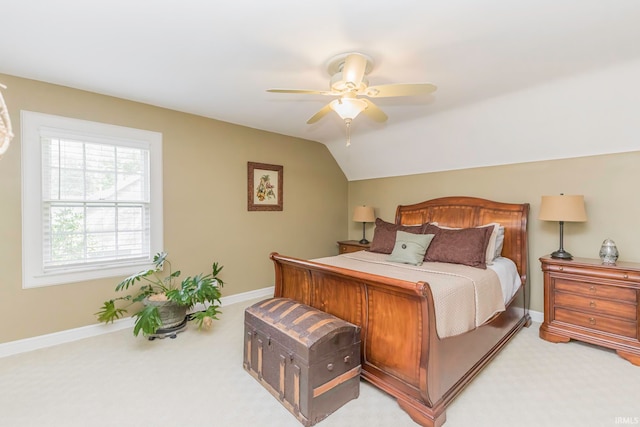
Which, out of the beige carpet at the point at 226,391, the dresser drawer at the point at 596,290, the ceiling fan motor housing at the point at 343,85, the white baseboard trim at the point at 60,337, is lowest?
the beige carpet at the point at 226,391

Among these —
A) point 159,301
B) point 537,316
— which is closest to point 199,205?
point 159,301

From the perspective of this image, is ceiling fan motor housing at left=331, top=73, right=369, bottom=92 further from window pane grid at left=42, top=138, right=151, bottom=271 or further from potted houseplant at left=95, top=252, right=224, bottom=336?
window pane grid at left=42, top=138, right=151, bottom=271

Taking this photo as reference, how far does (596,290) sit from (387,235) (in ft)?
6.40

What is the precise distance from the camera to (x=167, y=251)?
11.5 ft

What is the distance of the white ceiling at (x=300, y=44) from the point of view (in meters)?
1.76

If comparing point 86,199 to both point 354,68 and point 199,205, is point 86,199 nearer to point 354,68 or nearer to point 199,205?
point 199,205

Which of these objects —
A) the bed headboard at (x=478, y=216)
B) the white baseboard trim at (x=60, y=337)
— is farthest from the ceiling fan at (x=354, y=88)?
the white baseboard trim at (x=60, y=337)

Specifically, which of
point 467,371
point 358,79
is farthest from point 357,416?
point 358,79

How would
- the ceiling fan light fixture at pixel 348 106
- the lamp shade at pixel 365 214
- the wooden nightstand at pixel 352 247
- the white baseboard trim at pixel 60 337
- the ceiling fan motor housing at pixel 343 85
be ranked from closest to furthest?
the ceiling fan motor housing at pixel 343 85
the ceiling fan light fixture at pixel 348 106
the white baseboard trim at pixel 60 337
the wooden nightstand at pixel 352 247
the lamp shade at pixel 365 214

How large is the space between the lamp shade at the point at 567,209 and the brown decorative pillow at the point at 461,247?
545 mm

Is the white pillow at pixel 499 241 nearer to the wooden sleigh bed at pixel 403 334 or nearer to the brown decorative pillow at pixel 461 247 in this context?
the brown decorative pillow at pixel 461 247

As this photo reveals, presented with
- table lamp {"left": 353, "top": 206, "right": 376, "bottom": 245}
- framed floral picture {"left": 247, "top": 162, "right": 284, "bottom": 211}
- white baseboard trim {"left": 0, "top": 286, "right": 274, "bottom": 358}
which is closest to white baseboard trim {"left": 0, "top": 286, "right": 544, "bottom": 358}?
white baseboard trim {"left": 0, "top": 286, "right": 274, "bottom": 358}

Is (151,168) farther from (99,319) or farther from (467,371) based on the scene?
(467,371)

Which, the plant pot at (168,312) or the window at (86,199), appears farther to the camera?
the plant pot at (168,312)
